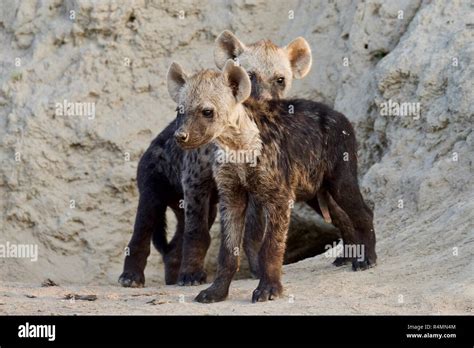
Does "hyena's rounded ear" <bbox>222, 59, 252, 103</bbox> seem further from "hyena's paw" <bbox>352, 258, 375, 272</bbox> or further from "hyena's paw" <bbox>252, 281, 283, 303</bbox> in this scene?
"hyena's paw" <bbox>352, 258, 375, 272</bbox>

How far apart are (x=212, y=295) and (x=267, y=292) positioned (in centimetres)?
37

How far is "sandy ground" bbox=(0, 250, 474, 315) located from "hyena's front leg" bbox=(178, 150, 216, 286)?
21 cm

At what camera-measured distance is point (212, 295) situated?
7.18 m

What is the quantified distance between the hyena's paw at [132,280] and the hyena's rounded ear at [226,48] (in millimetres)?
1850

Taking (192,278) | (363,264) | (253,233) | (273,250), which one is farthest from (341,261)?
(273,250)

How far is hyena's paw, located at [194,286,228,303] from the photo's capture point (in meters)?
7.16

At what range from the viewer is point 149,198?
8969 mm

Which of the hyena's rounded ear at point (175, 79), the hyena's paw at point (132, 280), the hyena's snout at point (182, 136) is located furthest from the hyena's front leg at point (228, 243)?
the hyena's paw at point (132, 280)

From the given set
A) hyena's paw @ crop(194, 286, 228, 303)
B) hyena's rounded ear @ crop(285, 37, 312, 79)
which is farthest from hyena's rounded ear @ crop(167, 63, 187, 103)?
hyena's rounded ear @ crop(285, 37, 312, 79)

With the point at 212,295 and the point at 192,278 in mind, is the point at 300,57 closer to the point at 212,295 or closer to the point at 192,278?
the point at 192,278
